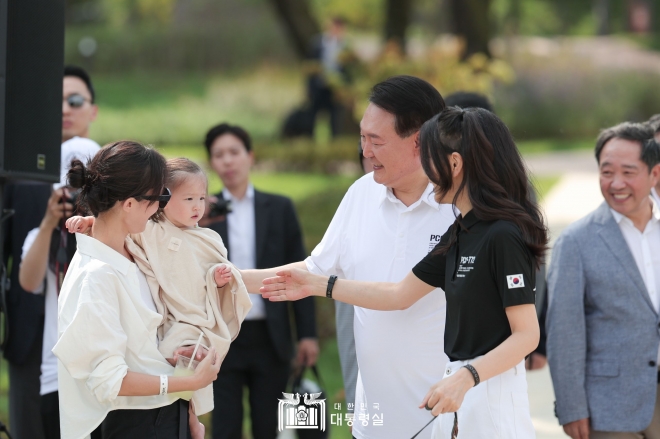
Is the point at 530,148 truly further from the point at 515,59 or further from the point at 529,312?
the point at 529,312

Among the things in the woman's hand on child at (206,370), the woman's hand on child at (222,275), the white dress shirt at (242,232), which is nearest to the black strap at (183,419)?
the woman's hand on child at (206,370)

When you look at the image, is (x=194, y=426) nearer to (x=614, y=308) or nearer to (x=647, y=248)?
(x=614, y=308)

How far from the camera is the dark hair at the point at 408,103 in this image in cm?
361

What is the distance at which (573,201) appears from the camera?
45.0 ft

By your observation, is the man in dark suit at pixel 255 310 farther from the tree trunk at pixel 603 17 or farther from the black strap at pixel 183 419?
the tree trunk at pixel 603 17

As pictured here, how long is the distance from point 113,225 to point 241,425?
8.16ft

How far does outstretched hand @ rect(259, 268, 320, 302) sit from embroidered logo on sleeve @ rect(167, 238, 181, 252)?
0.39 meters

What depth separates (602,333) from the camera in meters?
4.31

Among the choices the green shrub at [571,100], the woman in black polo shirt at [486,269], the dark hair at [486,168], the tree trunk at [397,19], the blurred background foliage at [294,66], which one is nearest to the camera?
the woman in black polo shirt at [486,269]

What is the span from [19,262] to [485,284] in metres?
2.98

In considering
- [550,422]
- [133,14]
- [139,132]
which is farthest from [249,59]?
[550,422]

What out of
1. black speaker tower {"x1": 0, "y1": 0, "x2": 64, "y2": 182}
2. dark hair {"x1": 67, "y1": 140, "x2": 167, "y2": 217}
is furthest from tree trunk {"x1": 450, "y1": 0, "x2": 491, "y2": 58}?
dark hair {"x1": 67, "y1": 140, "x2": 167, "y2": 217}

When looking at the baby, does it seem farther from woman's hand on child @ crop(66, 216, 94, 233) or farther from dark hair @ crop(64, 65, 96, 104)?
dark hair @ crop(64, 65, 96, 104)

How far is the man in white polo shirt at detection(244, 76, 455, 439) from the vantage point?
346 centimetres
